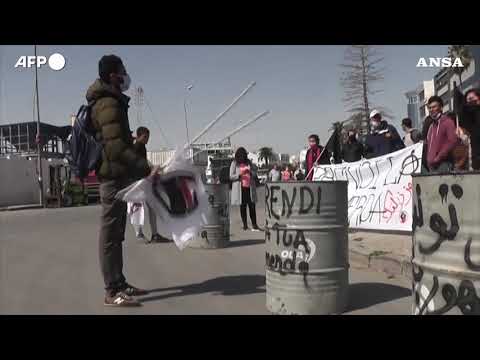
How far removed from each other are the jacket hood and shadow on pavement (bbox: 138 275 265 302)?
82.7 inches

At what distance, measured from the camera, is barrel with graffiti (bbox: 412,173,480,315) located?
2.96 meters

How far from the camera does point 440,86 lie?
50.2 m

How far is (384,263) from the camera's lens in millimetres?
5988

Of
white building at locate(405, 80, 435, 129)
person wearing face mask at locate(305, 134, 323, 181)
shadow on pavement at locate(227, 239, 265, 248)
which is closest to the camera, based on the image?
shadow on pavement at locate(227, 239, 265, 248)

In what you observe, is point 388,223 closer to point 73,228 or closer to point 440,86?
point 73,228

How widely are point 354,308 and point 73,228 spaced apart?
959cm

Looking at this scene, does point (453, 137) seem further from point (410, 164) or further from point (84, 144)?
point (84, 144)

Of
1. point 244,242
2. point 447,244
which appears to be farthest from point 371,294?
point 244,242

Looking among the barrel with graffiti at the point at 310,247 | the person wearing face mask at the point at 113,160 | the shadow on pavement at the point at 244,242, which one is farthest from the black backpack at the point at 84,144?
the shadow on pavement at the point at 244,242

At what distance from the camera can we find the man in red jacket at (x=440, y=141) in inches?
264

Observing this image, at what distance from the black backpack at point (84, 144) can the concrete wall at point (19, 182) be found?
2280cm

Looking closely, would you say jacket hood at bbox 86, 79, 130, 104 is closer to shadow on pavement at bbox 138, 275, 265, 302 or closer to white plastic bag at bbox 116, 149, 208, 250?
white plastic bag at bbox 116, 149, 208, 250

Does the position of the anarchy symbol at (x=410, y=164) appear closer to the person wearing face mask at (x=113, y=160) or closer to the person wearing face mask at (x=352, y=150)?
the person wearing face mask at (x=352, y=150)

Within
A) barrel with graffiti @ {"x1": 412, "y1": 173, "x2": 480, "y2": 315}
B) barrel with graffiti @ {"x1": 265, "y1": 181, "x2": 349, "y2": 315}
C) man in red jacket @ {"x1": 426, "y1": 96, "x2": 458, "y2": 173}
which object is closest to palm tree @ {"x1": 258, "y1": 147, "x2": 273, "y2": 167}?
man in red jacket @ {"x1": 426, "y1": 96, "x2": 458, "y2": 173}
